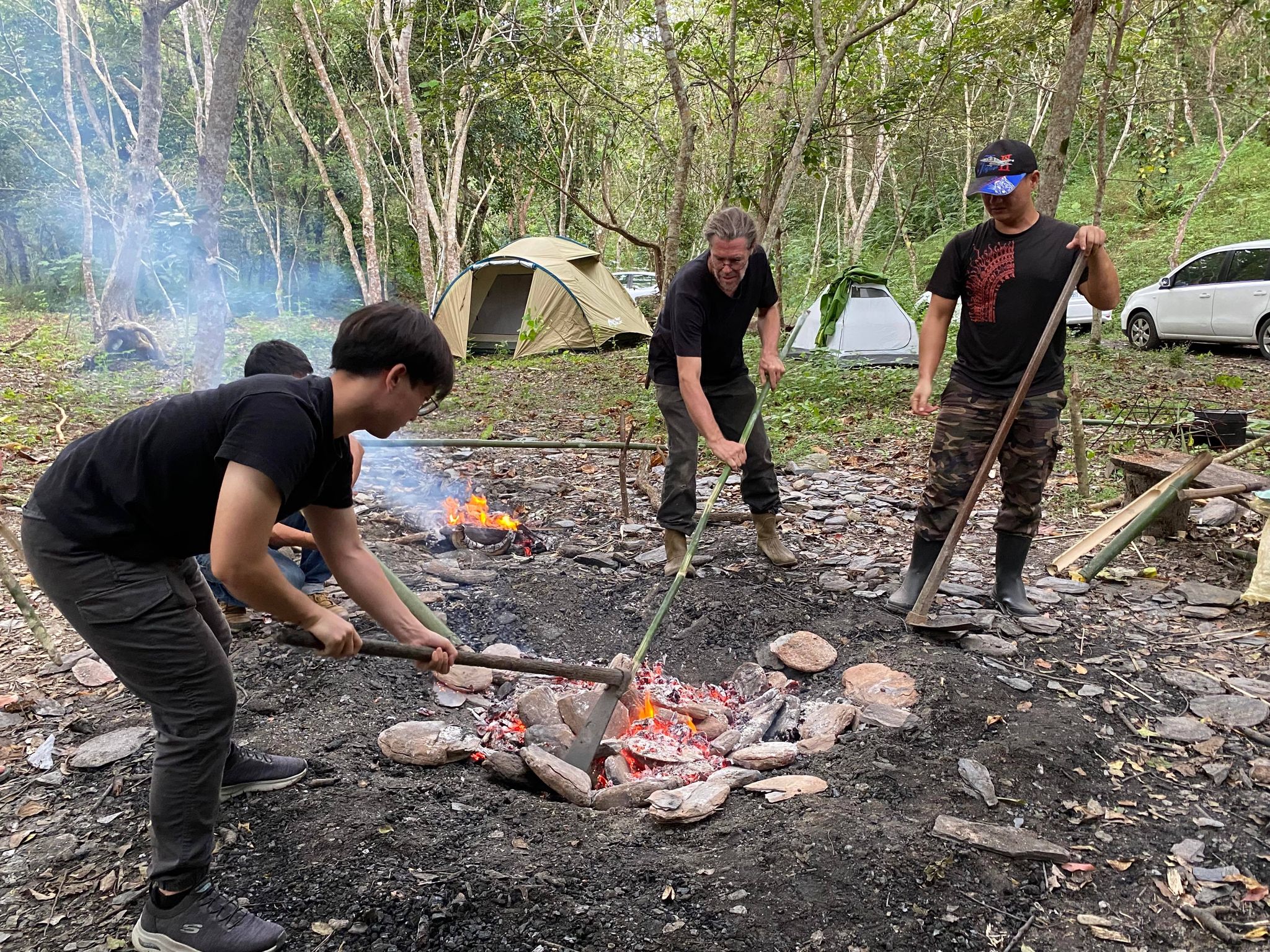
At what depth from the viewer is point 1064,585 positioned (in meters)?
4.44

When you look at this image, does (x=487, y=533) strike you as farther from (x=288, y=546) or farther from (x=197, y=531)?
(x=197, y=531)

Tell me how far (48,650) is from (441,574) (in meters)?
1.82

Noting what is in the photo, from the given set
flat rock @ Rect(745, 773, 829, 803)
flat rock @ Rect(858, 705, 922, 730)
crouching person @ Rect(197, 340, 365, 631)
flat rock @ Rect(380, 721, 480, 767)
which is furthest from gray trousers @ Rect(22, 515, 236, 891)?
flat rock @ Rect(858, 705, 922, 730)

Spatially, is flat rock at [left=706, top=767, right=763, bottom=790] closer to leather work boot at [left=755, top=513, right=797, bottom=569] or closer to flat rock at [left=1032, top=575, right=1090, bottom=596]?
leather work boot at [left=755, top=513, right=797, bottom=569]

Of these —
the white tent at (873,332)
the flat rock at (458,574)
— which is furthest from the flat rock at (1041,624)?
the white tent at (873,332)

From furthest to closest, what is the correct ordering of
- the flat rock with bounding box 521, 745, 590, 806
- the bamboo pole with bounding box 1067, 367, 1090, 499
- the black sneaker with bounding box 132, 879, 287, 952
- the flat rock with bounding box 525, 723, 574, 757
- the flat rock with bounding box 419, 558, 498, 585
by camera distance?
the bamboo pole with bounding box 1067, 367, 1090, 499
the flat rock with bounding box 419, 558, 498, 585
the flat rock with bounding box 525, 723, 574, 757
the flat rock with bounding box 521, 745, 590, 806
the black sneaker with bounding box 132, 879, 287, 952

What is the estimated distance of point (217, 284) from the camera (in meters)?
7.42

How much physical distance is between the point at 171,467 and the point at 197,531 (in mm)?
187

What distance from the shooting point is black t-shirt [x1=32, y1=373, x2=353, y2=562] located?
72.6 inches

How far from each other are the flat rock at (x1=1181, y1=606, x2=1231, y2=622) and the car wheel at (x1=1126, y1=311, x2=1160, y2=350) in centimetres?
1069

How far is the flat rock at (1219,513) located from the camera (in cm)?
509

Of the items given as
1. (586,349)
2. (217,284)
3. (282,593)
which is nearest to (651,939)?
(282,593)

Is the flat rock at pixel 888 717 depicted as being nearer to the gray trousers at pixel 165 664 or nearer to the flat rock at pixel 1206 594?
the flat rock at pixel 1206 594

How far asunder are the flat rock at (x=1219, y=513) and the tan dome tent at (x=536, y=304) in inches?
407
